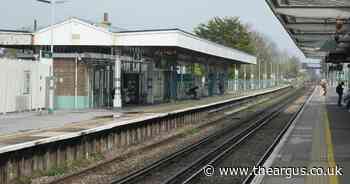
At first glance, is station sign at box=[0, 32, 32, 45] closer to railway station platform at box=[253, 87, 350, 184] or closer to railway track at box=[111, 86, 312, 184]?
railway track at box=[111, 86, 312, 184]

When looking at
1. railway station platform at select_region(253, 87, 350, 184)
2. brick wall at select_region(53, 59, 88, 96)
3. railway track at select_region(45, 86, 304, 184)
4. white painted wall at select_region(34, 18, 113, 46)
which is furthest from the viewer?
brick wall at select_region(53, 59, 88, 96)

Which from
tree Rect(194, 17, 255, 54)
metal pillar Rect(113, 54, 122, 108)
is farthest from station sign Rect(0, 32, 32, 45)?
tree Rect(194, 17, 255, 54)

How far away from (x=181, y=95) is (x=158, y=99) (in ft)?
23.1

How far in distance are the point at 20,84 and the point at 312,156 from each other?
16772 millimetres

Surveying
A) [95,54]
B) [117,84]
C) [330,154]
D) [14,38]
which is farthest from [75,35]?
[330,154]

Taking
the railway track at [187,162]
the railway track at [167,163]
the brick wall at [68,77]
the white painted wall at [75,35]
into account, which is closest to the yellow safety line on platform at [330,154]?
the railway track at [187,162]

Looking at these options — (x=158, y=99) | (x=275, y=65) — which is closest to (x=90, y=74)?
(x=158, y=99)

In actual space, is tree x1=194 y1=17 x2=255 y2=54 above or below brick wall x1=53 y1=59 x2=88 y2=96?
above

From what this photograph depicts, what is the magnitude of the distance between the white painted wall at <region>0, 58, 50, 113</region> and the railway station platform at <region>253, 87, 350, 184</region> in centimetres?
1248

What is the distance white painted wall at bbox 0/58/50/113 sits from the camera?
26.2 metres

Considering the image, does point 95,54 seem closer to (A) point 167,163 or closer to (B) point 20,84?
(B) point 20,84

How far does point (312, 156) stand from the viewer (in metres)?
15.1

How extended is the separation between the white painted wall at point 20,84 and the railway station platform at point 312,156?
12.5 metres

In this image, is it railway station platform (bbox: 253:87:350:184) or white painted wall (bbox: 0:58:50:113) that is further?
white painted wall (bbox: 0:58:50:113)
